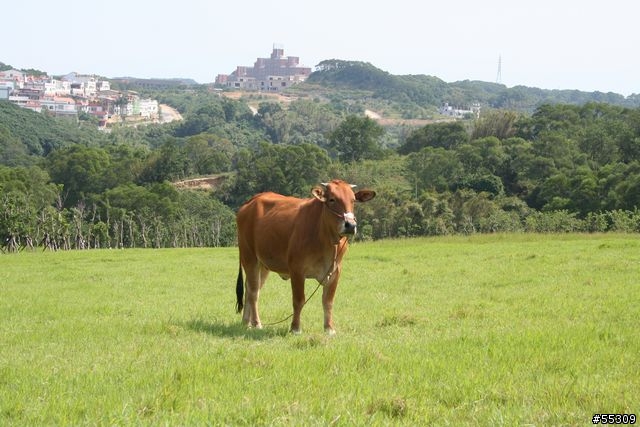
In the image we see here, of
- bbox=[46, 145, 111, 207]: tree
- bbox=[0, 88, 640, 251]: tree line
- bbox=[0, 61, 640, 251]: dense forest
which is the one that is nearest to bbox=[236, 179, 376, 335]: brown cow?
bbox=[0, 61, 640, 251]: dense forest

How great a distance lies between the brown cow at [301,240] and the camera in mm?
9703

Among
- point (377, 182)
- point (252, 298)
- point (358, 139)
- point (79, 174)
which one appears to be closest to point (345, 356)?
point (252, 298)

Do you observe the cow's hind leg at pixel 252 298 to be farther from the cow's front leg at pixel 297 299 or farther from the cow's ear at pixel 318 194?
the cow's ear at pixel 318 194

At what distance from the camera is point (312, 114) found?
19075cm

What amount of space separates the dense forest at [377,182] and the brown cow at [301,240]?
29.0m

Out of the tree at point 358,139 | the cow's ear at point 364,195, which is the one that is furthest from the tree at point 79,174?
the cow's ear at point 364,195

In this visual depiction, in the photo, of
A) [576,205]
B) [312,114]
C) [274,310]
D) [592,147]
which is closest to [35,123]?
[312,114]

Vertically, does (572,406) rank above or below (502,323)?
above

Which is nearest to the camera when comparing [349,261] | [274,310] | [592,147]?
[274,310]

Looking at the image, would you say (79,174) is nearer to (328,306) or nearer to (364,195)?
(364,195)

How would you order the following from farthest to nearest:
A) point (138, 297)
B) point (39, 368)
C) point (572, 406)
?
1. point (138, 297)
2. point (39, 368)
3. point (572, 406)

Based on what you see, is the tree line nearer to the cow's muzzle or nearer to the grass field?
the grass field

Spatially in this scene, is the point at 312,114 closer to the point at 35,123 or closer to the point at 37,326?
the point at 35,123

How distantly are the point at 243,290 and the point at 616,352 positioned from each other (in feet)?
20.0
